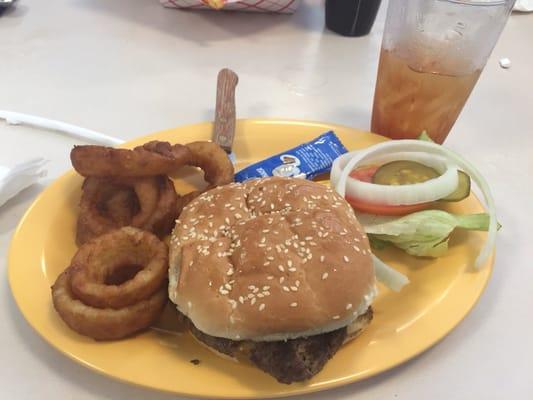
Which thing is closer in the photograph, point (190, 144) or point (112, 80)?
point (190, 144)

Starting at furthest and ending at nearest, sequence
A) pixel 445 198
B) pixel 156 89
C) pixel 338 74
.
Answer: pixel 338 74, pixel 156 89, pixel 445 198

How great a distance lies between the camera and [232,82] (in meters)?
1.85

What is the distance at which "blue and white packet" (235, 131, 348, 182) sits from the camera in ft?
5.35

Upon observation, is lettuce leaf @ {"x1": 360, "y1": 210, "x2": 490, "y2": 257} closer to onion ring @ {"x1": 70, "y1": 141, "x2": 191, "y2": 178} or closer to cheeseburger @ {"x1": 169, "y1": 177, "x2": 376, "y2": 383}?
cheeseburger @ {"x1": 169, "y1": 177, "x2": 376, "y2": 383}

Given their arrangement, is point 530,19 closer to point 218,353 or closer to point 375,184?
point 375,184

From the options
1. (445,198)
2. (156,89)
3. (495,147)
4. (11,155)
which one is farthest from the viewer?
(156,89)

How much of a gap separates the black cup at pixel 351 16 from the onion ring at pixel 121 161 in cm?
143

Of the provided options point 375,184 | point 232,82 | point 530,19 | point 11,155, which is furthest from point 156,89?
point 530,19

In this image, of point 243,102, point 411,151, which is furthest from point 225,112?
point 411,151

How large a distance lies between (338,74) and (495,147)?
0.75 metres

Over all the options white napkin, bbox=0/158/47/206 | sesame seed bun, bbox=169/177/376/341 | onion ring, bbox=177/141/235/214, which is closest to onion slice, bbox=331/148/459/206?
sesame seed bun, bbox=169/177/376/341

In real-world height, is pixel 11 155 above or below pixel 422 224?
below

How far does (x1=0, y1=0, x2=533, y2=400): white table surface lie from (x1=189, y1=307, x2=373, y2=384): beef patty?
0.36 ft

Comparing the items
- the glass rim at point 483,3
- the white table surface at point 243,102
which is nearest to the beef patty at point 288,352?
the white table surface at point 243,102
